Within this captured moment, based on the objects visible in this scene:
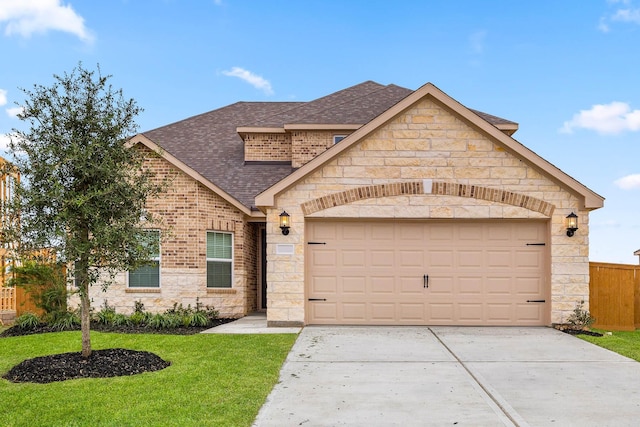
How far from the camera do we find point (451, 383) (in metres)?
7.88

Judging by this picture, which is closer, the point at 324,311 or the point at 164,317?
the point at 324,311

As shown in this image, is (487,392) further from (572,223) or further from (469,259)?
(572,223)

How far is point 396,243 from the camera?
13.3 metres

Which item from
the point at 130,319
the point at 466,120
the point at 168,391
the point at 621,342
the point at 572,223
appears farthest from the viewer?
the point at 130,319

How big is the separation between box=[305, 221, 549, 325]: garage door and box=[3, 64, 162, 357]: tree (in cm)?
500

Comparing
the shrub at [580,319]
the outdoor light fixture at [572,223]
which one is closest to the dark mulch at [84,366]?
the shrub at [580,319]

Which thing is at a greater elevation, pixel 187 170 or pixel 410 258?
pixel 187 170

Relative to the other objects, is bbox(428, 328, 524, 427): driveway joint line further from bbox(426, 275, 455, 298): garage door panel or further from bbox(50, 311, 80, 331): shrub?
bbox(50, 311, 80, 331): shrub

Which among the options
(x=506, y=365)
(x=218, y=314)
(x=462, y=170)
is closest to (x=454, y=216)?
(x=462, y=170)

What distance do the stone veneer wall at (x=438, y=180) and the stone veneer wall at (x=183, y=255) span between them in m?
3.17

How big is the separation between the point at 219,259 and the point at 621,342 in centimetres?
1006

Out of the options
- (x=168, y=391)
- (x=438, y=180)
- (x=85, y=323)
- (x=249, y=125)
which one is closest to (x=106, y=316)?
(x=85, y=323)

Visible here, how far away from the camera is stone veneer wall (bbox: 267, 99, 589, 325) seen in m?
13.0

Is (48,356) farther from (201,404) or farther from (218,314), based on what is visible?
(218,314)
